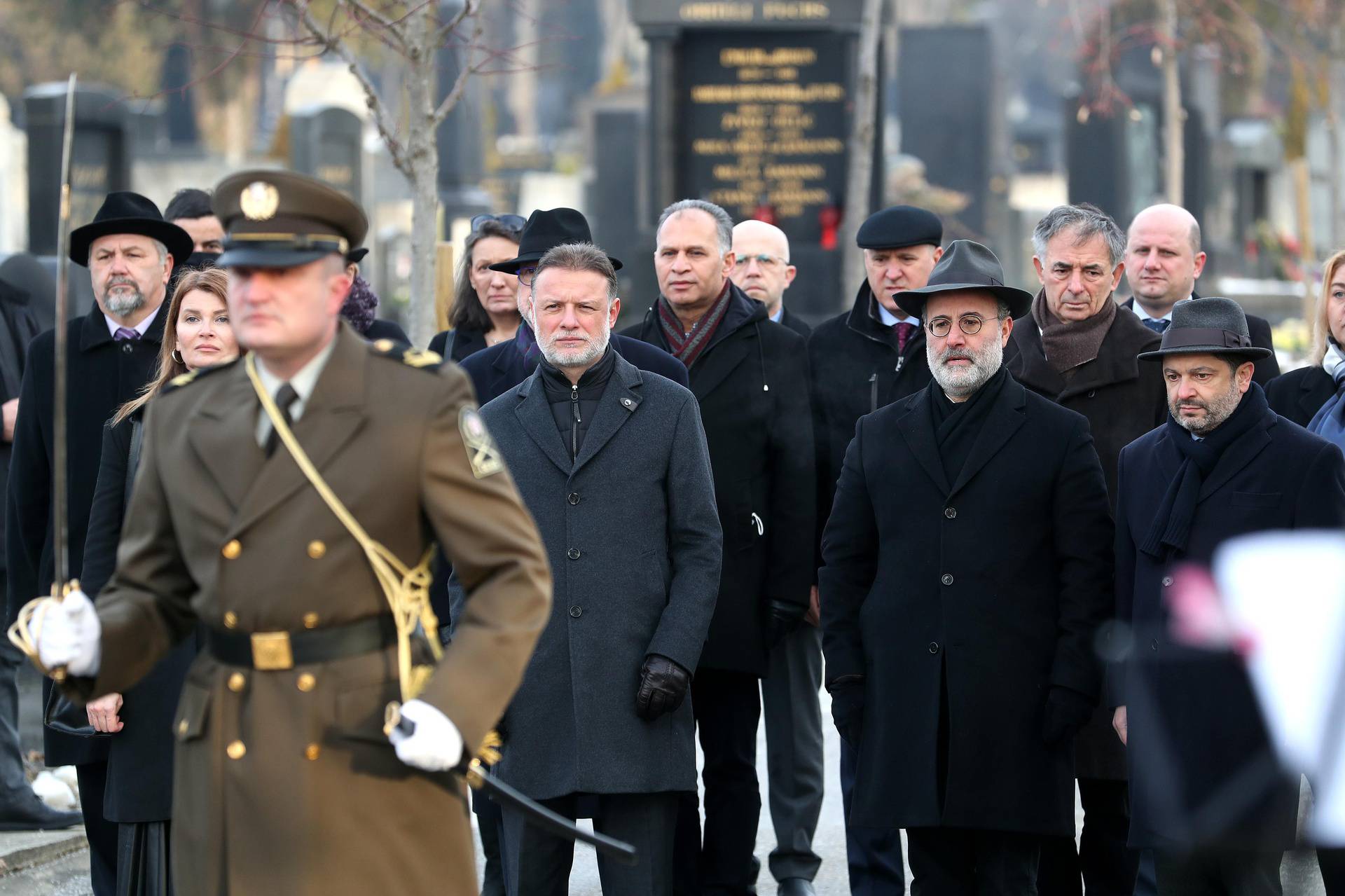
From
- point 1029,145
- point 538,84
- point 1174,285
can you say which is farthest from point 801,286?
point 538,84

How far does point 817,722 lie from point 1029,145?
138ft

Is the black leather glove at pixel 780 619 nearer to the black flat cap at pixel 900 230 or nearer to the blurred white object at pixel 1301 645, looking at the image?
the black flat cap at pixel 900 230

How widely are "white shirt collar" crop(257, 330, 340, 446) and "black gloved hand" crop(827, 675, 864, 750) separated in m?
2.35

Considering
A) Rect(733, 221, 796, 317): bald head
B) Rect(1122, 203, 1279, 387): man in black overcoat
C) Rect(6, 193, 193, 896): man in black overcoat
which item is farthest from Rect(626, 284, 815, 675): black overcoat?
Rect(6, 193, 193, 896): man in black overcoat

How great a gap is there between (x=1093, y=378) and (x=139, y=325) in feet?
10.5

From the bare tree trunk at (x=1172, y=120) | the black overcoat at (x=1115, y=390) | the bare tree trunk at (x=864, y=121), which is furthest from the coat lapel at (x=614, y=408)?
the bare tree trunk at (x=1172, y=120)

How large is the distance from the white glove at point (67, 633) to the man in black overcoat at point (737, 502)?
2992 mm

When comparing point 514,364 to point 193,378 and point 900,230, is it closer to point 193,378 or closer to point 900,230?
point 900,230

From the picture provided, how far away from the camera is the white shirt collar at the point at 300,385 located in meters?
3.70

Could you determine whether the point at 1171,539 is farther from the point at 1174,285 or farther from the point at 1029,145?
the point at 1029,145

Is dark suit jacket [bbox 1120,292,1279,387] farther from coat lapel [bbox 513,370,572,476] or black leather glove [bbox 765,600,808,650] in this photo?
coat lapel [bbox 513,370,572,476]

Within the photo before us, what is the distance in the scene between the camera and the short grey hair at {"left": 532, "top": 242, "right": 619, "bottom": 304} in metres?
5.62

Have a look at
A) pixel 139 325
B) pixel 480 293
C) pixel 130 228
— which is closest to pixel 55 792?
pixel 139 325

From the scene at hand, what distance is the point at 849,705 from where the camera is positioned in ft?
18.4
